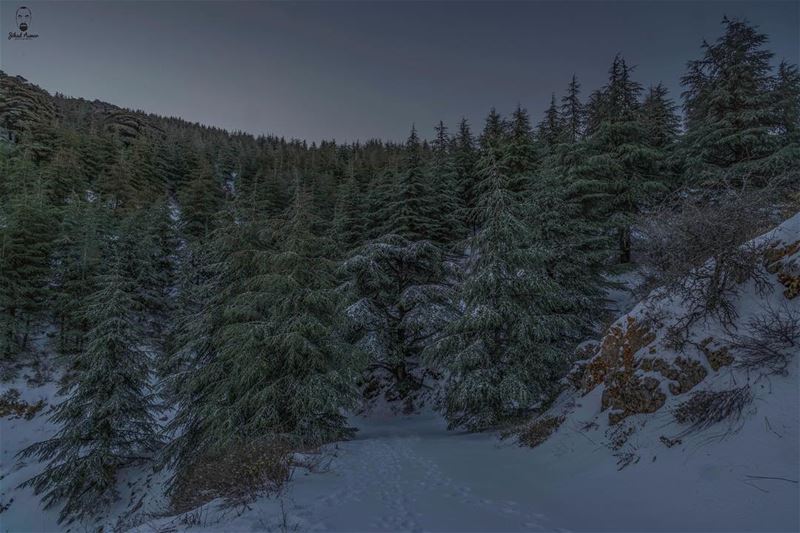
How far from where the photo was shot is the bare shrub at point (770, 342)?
5.25m

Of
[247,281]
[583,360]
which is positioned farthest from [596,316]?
[247,281]

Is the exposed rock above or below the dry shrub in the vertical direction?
above

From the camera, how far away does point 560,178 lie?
17359 millimetres

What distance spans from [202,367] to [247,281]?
3.44m

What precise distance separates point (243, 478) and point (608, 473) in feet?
20.9

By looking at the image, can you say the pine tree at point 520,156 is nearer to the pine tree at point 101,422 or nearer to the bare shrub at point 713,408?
the bare shrub at point 713,408

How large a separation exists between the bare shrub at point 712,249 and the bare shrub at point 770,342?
0.71 meters

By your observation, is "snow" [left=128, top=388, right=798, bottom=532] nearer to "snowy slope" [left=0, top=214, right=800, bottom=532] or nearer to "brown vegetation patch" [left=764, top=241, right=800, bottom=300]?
"snowy slope" [left=0, top=214, right=800, bottom=532]

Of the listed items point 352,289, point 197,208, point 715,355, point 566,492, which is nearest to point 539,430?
point 566,492

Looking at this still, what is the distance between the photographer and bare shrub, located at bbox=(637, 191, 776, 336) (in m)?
6.69

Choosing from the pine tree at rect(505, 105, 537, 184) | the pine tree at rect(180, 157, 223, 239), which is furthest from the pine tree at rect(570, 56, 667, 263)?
the pine tree at rect(180, 157, 223, 239)

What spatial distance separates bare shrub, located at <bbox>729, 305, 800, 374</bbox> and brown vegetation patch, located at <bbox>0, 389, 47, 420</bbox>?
28581 millimetres

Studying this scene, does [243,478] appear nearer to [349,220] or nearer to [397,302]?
[397,302]

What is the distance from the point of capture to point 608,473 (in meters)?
6.44
